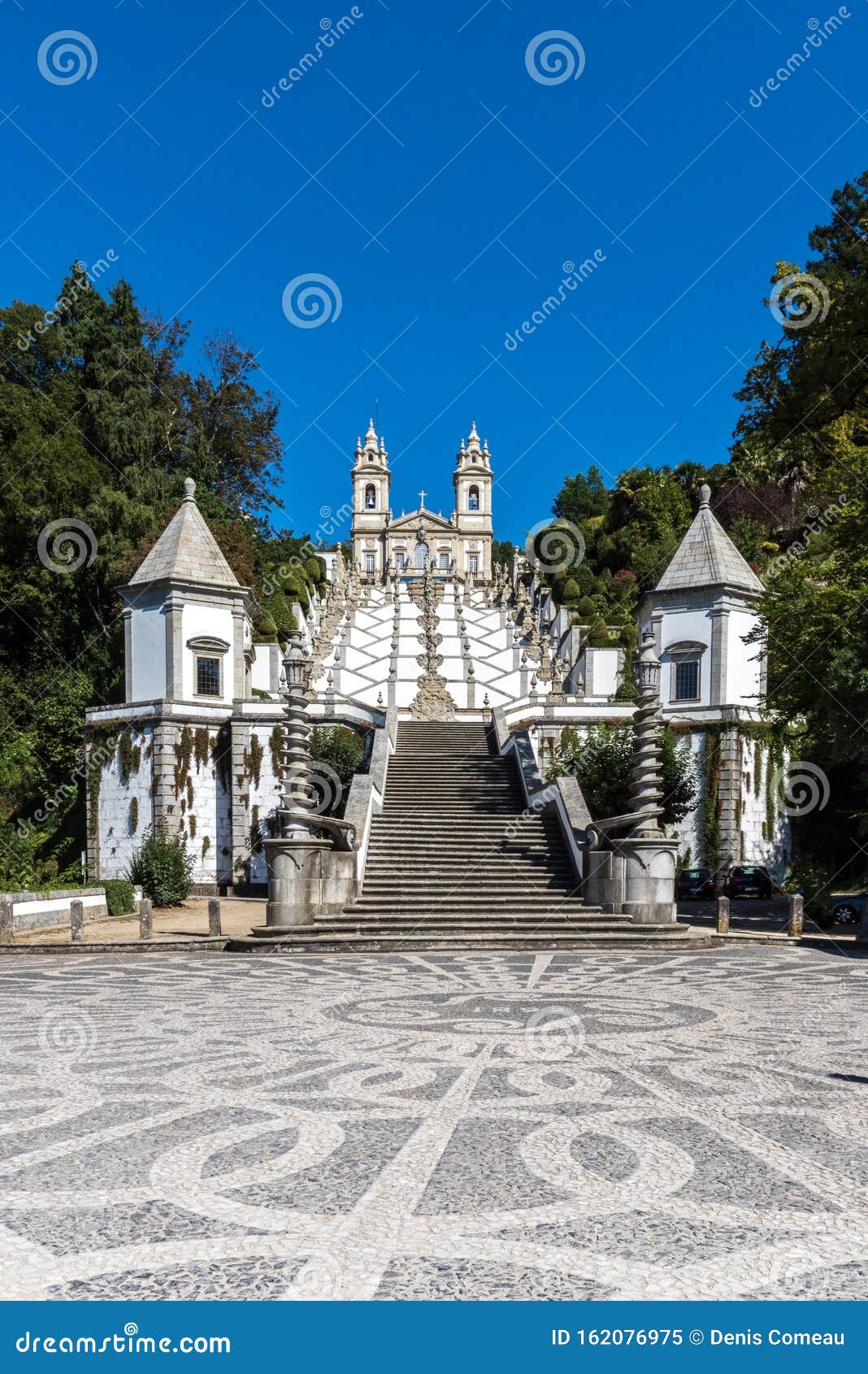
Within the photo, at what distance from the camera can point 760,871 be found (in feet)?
92.5

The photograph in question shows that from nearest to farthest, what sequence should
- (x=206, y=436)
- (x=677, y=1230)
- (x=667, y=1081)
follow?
(x=677, y=1230), (x=667, y=1081), (x=206, y=436)

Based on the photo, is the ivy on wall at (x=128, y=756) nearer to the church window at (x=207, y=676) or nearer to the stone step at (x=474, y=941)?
the church window at (x=207, y=676)

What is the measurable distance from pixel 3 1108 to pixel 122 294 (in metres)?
44.0

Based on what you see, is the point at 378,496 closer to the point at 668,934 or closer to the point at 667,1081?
the point at 668,934

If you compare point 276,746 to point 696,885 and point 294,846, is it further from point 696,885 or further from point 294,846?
point 696,885

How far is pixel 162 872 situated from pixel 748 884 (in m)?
16.4

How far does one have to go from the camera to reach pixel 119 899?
2506cm

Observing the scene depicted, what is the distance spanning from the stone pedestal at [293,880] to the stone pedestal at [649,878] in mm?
5724

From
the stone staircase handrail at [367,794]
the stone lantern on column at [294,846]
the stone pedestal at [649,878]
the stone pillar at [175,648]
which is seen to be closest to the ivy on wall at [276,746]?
the stone pillar at [175,648]

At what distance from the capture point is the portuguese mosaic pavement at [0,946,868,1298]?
4133 millimetres

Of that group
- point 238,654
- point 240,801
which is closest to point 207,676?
point 238,654

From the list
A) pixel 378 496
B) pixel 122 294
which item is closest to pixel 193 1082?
pixel 122 294

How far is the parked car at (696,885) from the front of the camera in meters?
28.7

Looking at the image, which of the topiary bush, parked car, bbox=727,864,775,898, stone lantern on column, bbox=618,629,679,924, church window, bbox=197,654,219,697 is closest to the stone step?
stone lantern on column, bbox=618,629,679,924
